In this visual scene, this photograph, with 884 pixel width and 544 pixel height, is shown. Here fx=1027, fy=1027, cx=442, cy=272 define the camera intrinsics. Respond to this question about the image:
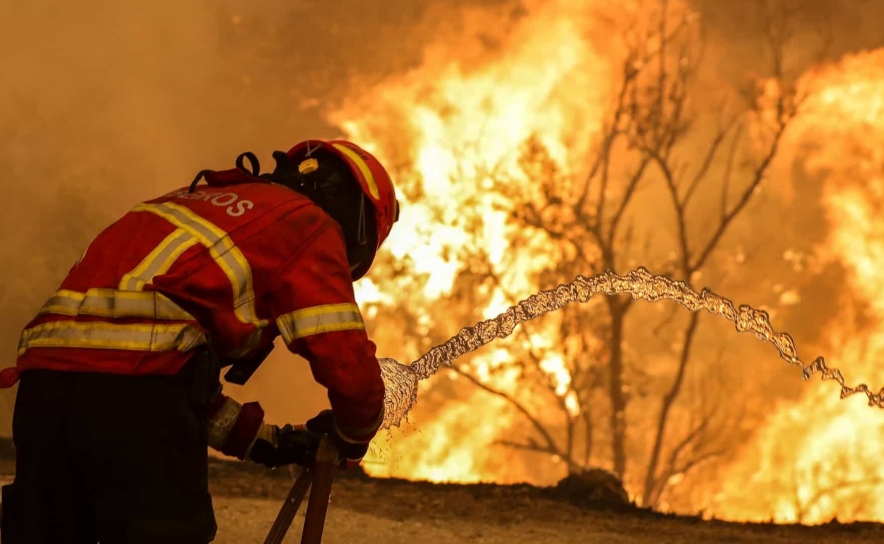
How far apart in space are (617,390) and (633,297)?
A: 0.70 metres

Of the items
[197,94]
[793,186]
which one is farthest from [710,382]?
[197,94]

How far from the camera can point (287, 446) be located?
2.29 metres

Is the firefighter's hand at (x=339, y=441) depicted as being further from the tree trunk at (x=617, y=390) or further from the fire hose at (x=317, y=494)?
the tree trunk at (x=617, y=390)

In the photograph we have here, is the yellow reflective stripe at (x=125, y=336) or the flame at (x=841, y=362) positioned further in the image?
the flame at (x=841, y=362)

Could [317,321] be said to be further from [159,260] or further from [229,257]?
[159,260]

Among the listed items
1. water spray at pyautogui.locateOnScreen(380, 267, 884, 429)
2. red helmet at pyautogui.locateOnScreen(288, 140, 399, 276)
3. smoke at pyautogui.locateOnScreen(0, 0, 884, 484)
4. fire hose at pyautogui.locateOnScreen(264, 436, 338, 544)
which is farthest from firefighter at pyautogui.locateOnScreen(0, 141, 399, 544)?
water spray at pyautogui.locateOnScreen(380, 267, 884, 429)

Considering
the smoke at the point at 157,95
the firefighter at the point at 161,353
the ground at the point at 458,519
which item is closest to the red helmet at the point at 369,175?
the firefighter at the point at 161,353

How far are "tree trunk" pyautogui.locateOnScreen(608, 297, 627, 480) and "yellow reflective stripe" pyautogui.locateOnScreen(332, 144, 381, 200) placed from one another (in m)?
5.36

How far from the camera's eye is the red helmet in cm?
231

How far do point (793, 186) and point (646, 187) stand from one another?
1.01m

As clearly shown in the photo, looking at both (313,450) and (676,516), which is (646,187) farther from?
(313,450)

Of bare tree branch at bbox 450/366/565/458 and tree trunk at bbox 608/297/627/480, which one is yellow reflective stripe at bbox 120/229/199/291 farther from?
tree trunk at bbox 608/297/627/480

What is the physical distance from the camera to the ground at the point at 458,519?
4.39 metres

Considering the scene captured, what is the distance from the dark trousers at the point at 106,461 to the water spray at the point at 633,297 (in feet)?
15.5
